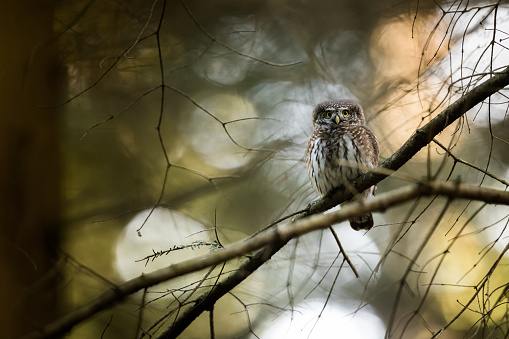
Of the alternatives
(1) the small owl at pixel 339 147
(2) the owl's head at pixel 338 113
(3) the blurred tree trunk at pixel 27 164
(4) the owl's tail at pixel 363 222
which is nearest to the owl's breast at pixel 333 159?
(1) the small owl at pixel 339 147

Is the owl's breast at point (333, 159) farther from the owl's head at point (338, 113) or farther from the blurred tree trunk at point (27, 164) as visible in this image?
the blurred tree trunk at point (27, 164)

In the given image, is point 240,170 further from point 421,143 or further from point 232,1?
point 421,143

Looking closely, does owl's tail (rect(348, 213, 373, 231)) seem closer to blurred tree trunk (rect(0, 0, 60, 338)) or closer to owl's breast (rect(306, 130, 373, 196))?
owl's breast (rect(306, 130, 373, 196))

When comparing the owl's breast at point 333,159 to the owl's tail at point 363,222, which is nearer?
the owl's breast at point 333,159

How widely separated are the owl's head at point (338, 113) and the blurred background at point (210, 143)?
207 mm

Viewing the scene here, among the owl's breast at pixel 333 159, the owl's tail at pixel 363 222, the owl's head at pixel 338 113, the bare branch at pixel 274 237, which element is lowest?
the bare branch at pixel 274 237

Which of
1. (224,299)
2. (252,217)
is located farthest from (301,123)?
(224,299)

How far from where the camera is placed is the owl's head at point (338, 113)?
13.8 ft

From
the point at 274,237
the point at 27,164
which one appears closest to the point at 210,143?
the point at 27,164

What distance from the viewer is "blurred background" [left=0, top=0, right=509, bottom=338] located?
321 cm

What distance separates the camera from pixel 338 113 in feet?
13.8

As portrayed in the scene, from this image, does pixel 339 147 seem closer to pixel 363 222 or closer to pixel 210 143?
pixel 363 222

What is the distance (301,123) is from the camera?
4949 millimetres

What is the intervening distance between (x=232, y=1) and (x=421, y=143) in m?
3.55
